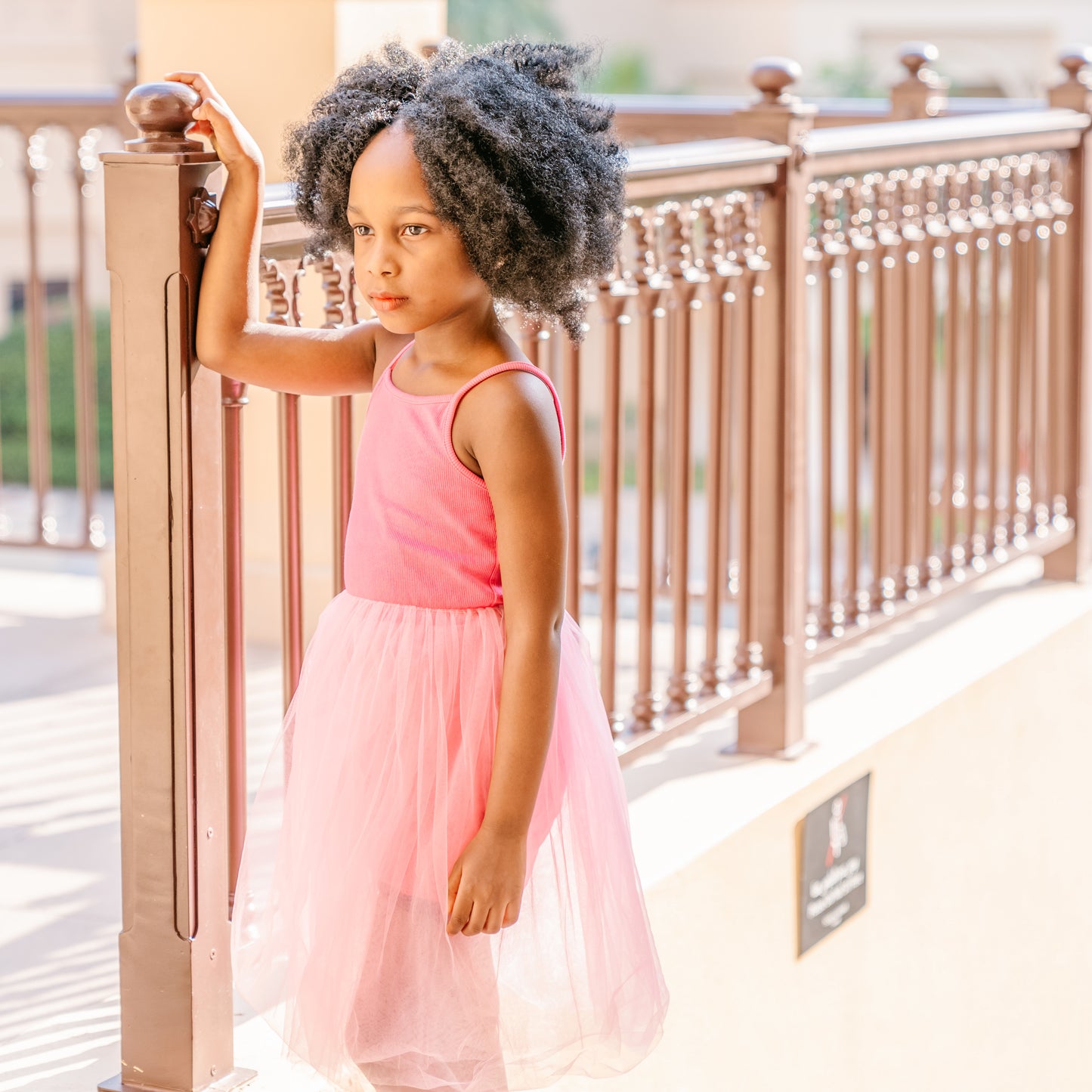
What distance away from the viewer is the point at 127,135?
4.61m

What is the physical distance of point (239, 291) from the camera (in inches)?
79.3

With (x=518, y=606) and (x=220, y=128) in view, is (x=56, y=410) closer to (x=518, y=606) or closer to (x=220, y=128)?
(x=220, y=128)

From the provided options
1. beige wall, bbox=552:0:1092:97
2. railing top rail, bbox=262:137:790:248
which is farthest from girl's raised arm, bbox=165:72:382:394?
beige wall, bbox=552:0:1092:97

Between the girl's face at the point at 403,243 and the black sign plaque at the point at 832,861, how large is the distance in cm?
172

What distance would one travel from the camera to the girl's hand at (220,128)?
77.7 inches

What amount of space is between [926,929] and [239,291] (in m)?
2.43

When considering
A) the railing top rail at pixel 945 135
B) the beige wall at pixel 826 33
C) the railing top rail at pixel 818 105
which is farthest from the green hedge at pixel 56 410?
the beige wall at pixel 826 33

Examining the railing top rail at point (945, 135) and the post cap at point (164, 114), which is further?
the railing top rail at point (945, 135)

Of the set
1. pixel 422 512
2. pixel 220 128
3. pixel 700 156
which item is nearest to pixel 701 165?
pixel 700 156

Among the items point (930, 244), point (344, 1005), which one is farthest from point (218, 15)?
point (344, 1005)

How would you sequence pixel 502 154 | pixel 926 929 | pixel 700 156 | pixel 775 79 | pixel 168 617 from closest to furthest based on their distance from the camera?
pixel 502 154 → pixel 168 617 → pixel 700 156 → pixel 775 79 → pixel 926 929

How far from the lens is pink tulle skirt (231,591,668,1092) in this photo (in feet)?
6.30

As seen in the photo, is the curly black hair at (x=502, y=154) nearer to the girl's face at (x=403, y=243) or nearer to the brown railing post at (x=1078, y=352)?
the girl's face at (x=403, y=243)

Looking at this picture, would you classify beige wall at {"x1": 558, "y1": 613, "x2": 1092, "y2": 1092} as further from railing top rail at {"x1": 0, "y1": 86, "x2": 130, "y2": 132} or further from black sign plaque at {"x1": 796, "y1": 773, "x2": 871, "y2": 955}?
railing top rail at {"x1": 0, "y1": 86, "x2": 130, "y2": 132}
